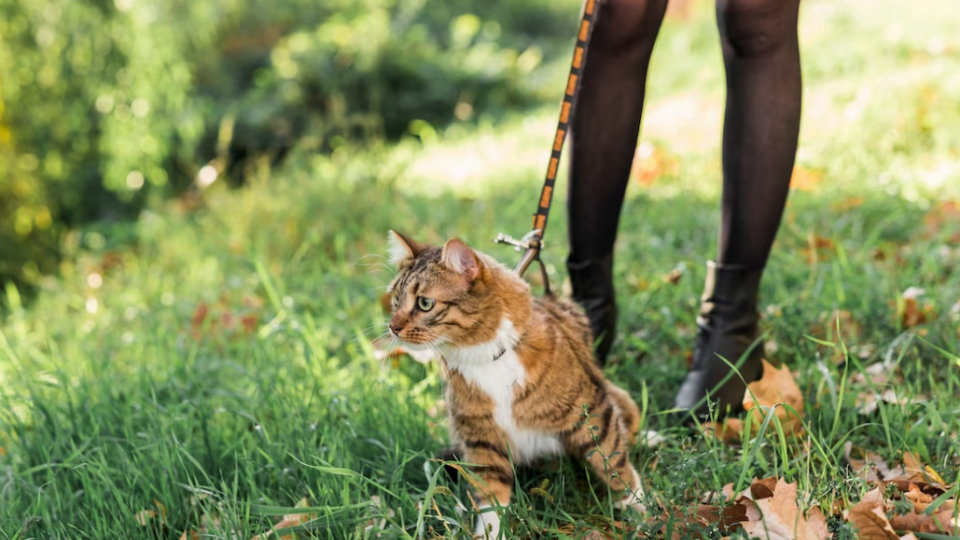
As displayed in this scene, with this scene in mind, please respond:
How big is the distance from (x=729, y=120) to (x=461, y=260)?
856 mm

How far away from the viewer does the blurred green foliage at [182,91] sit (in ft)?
15.5

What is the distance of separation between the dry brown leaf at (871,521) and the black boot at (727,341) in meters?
0.64

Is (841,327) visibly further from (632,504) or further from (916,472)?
(632,504)

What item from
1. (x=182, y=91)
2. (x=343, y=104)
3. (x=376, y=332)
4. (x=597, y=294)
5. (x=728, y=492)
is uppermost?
(x=182, y=91)

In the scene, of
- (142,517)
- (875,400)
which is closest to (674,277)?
(875,400)

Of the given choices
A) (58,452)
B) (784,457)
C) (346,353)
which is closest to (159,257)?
(346,353)

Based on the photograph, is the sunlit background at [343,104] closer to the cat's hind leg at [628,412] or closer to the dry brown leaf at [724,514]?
the cat's hind leg at [628,412]

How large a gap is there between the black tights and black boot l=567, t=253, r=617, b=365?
3cm

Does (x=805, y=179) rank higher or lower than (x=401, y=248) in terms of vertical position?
lower

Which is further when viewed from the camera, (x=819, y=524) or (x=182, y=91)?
(x=182, y=91)

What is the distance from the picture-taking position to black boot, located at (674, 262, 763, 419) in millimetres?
1968

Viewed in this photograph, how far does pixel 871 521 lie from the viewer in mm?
1295

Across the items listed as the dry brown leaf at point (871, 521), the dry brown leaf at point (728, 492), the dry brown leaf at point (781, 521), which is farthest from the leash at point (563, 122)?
the dry brown leaf at point (871, 521)

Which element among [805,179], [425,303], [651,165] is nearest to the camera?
[425,303]
